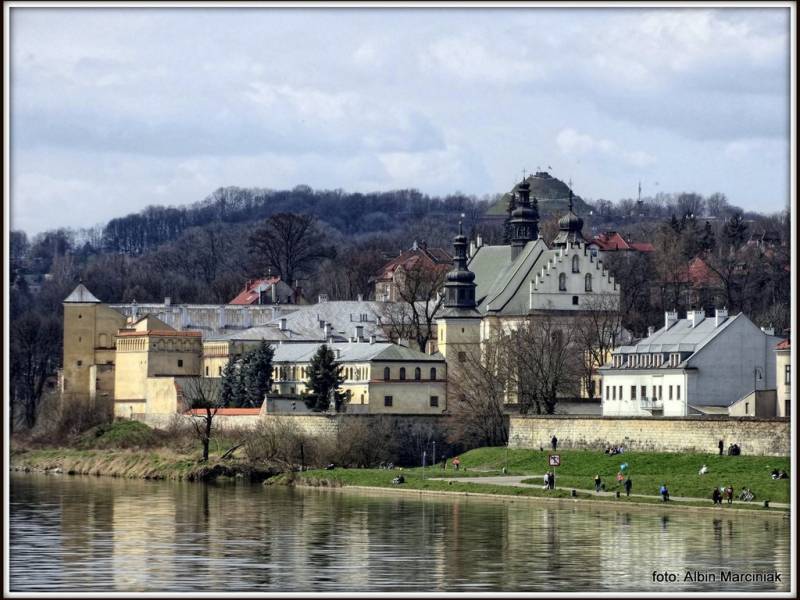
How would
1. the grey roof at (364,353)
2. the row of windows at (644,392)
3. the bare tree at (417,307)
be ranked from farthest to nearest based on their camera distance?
the bare tree at (417,307) → the grey roof at (364,353) → the row of windows at (644,392)

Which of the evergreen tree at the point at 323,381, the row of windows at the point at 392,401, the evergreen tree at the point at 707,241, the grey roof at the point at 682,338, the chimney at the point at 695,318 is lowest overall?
the row of windows at the point at 392,401

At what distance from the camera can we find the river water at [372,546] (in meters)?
46.0

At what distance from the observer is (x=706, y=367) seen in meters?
82.6

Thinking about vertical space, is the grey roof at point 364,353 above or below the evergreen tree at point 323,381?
above

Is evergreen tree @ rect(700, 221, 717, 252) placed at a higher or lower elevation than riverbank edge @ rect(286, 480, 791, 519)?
higher

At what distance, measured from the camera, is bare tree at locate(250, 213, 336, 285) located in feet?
535

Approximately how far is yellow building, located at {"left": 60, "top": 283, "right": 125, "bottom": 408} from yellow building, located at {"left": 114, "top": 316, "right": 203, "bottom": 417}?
1.21 m

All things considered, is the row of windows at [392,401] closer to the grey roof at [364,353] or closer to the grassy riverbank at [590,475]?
the grey roof at [364,353]

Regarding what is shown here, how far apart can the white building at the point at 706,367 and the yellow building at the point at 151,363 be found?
30.4 meters

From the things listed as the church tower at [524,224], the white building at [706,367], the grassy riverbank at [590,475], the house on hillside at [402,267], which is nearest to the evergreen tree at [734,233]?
the house on hillside at [402,267]

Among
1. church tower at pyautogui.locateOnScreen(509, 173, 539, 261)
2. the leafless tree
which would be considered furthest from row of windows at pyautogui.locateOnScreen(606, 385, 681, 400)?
church tower at pyautogui.locateOnScreen(509, 173, 539, 261)

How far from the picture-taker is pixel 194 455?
89.9 meters

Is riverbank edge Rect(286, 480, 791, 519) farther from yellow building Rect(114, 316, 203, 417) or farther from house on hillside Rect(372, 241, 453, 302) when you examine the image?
house on hillside Rect(372, 241, 453, 302)

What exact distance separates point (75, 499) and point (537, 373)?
78.5 ft
